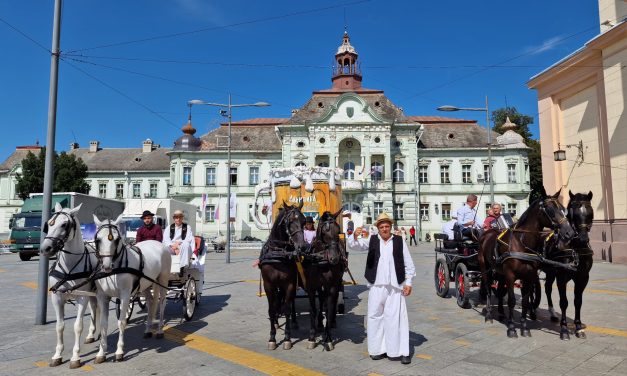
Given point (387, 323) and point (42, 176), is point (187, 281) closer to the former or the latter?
point (387, 323)

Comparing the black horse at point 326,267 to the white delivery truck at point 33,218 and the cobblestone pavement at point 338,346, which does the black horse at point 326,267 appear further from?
the white delivery truck at point 33,218

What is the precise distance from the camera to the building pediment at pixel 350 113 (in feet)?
133

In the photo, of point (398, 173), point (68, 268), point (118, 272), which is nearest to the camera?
point (68, 268)

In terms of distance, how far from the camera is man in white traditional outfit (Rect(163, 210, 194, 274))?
808 cm

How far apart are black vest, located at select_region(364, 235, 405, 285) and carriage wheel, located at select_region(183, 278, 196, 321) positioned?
3883 millimetres

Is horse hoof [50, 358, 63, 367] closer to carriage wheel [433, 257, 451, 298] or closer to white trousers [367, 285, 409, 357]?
white trousers [367, 285, 409, 357]

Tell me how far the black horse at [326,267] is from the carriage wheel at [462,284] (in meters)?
3.75

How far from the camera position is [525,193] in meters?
42.3

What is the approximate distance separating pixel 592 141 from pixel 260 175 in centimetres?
3238

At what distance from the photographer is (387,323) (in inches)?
224

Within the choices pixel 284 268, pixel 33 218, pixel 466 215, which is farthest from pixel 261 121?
pixel 284 268

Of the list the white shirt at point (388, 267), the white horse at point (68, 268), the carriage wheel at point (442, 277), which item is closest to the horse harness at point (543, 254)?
the white shirt at point (388, 267)

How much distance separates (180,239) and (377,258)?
425 cm

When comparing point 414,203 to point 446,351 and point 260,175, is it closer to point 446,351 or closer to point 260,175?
point 260,175
